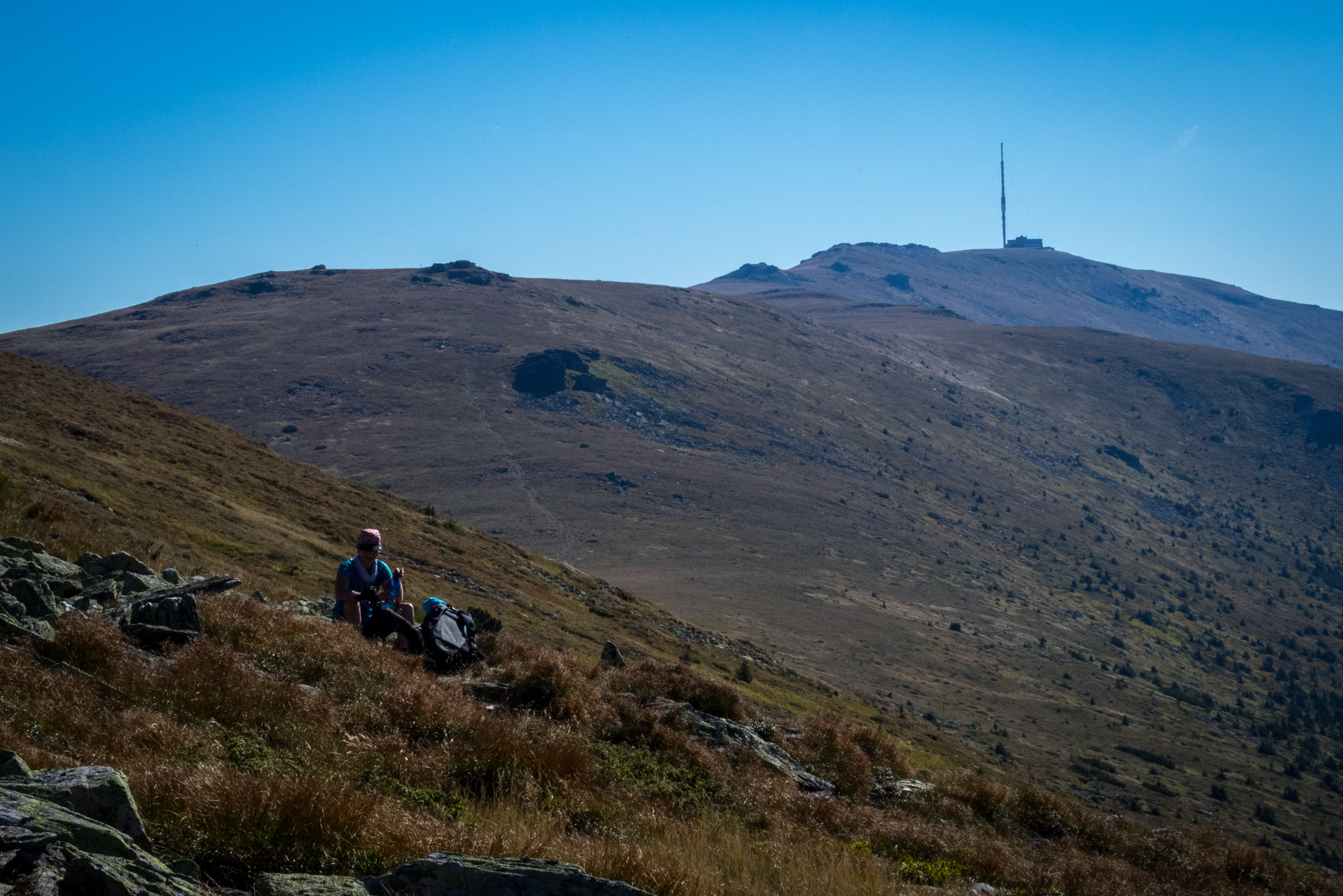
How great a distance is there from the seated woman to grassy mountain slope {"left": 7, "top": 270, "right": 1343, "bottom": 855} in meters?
→ 30.3

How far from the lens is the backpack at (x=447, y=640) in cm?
955

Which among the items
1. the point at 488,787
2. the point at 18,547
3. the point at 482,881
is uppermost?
the point at 18,547

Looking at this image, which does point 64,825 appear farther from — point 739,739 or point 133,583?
point 739,739

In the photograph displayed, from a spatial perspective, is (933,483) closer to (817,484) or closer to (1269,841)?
(817,484)

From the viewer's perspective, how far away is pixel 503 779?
6.32 metres

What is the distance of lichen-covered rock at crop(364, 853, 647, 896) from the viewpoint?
399 cm

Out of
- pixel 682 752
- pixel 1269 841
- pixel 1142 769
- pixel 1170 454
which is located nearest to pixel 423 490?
pixel 1142 769

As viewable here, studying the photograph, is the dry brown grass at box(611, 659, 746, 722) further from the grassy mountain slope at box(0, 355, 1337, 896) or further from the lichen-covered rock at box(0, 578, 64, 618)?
the lichen-covered rock at box(0, 578, 64, 618)

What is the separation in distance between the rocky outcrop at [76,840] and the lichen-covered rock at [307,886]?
0.27 m

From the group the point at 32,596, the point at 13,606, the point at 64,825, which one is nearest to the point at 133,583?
the point at 32,596

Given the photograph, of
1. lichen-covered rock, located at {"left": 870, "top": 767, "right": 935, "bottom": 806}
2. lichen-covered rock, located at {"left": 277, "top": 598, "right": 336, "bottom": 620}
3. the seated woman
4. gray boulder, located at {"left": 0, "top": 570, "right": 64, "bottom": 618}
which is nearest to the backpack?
the seated woman

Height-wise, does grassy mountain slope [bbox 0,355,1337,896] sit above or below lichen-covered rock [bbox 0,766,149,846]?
below

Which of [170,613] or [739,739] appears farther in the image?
[739,739]

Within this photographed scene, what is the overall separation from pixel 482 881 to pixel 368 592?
679 centimetres
